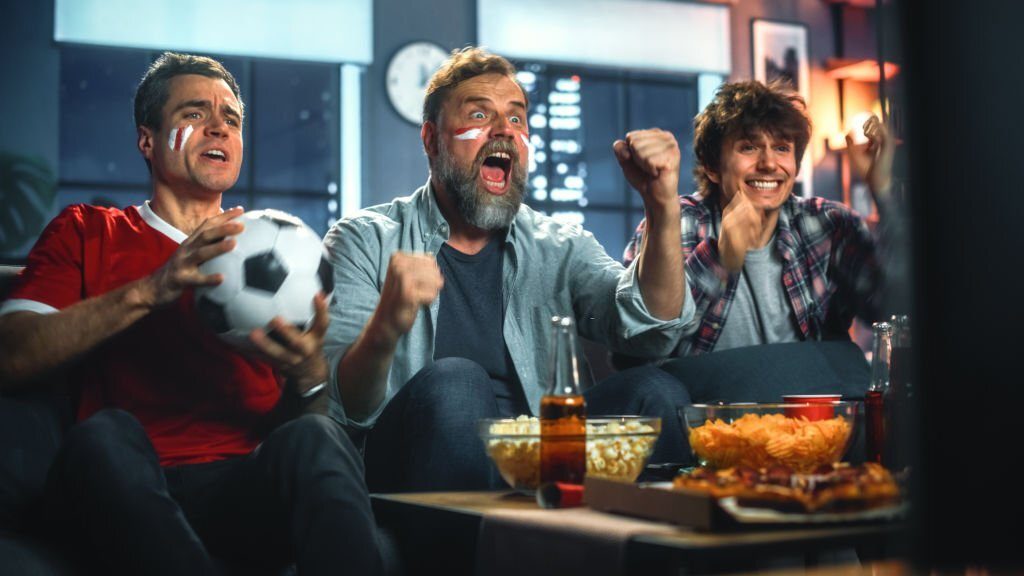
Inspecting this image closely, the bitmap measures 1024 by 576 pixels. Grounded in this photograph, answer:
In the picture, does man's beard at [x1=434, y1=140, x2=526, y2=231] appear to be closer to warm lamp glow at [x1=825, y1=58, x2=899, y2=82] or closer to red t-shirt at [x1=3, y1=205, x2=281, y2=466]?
red t-shirt at [x1=3, y1=205, x2=281, y2=466]

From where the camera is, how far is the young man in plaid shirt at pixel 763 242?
2.12 meters

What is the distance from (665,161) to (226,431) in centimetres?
76

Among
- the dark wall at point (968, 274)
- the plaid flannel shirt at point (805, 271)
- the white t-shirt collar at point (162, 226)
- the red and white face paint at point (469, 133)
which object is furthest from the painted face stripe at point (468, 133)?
the dark wall at point (968, 274)

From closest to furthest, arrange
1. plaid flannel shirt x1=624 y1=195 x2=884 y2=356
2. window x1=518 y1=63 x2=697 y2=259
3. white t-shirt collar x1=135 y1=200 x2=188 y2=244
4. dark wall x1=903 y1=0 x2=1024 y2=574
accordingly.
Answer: dark wall x1=903 y1=0 x2=1024 y2=574
white t-shirt collar x1=135 y1=200 x2=188 y2=244
plaid flannel shirt x1=624 y1=195 x2=884 y2=356
window x1=518 y1=63 x2=697 y2=259

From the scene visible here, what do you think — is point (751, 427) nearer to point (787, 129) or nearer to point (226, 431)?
point (226, 431)

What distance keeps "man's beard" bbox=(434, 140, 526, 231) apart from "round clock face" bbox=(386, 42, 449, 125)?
→ 3853 millimetres

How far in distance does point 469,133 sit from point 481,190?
135mm

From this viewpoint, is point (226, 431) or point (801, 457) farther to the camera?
point (226, 431)

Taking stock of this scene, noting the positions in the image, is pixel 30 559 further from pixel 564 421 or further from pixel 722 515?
pixel 722 515

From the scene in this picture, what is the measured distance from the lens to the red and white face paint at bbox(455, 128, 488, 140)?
201 cm

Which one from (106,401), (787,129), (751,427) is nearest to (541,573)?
(751,427)

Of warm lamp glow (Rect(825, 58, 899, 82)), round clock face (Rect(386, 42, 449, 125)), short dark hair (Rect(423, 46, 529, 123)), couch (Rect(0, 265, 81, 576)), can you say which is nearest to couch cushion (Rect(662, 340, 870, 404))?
short dark hair (Rect(423, 46, 529, 123))

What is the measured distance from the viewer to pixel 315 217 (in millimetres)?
5965

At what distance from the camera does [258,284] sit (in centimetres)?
139
